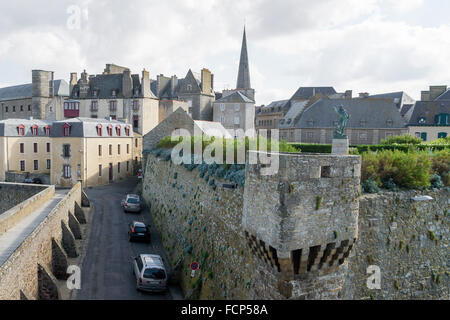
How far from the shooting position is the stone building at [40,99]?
47562mm

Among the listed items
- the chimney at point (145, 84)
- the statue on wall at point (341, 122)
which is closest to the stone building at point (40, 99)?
the chimney at point (145, 84)

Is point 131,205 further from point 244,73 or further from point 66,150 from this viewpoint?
point 244,73

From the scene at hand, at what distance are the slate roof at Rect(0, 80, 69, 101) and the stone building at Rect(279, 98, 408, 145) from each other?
37120mm

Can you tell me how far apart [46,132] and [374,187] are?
122ft

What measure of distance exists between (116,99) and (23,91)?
74.9 feet

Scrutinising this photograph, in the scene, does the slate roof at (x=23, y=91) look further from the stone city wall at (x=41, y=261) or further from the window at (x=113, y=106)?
the stone city wall at (x=41, y=261)

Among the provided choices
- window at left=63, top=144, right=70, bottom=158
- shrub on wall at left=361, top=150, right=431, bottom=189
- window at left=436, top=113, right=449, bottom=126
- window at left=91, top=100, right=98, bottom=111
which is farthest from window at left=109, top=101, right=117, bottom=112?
shrub on wall at left=361, top=150, right=431, bottom=189

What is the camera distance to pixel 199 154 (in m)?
16.6

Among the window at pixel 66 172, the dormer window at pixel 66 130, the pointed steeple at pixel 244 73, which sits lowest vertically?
the window at pixel 66 172

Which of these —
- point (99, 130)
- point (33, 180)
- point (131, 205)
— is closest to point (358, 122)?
point (131, 205)

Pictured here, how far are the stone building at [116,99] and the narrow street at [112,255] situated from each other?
18.2 m

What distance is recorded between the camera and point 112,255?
17.2 meters

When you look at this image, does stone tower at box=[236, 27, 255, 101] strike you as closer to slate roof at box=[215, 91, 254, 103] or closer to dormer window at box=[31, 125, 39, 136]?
slate roof at box=[215, 91, 254, 103]

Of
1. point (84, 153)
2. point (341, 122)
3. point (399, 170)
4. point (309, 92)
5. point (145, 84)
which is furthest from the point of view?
point (309, 92)
